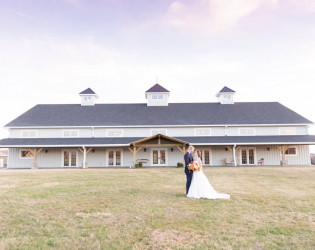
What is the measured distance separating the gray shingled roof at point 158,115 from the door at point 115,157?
3395 mm

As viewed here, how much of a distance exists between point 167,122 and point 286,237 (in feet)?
76.2

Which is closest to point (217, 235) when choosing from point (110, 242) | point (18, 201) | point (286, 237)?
point (286, 237)

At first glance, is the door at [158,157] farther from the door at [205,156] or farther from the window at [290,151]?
the window at [290,151]

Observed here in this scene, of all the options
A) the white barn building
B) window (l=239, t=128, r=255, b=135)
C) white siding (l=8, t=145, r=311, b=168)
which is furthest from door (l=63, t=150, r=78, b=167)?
window (l=239, t=128, r=255, b=135)

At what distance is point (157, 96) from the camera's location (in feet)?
103

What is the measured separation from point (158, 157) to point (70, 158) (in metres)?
10.4

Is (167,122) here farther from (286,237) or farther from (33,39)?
(286,237)

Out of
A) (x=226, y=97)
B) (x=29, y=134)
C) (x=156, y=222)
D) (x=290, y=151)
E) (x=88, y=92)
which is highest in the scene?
(x=88, y=92)

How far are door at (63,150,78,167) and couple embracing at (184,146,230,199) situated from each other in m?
20.9

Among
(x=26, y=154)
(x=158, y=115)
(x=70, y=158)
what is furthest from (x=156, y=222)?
(x=26, y=154)

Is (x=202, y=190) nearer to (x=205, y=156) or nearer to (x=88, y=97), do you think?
(x=205, y=156)

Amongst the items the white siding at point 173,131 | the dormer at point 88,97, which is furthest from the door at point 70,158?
the dormer at point 88,97

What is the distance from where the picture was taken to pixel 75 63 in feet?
76.7

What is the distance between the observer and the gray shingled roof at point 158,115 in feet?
89.1
